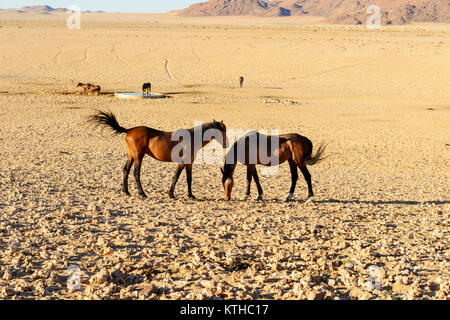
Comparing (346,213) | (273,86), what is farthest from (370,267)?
(273,86)

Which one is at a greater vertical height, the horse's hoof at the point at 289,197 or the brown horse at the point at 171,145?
the brown horse at the point at 171,145

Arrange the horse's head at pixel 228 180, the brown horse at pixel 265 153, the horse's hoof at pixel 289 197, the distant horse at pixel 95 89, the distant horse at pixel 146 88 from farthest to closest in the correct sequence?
the distant horse at pixel 146 88 → the distant horse at pixel 95 89 → the horse's hoof at pixel 289 197 → the brown horse at pixel 265 153 → the horse's head at pixel 228 180

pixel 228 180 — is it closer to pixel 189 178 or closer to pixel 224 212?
pixel 189 178

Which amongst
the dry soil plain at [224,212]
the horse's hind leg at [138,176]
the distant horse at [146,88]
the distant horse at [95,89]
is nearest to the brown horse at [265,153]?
the dry soil plain at [224,212]

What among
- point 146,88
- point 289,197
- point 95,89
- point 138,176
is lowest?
point 289,197

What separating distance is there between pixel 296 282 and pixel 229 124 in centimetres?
1682

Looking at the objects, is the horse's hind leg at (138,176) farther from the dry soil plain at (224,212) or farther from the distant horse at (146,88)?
the distant horse at (146,88)

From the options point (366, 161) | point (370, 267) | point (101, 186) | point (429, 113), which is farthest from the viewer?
point (429, 113)

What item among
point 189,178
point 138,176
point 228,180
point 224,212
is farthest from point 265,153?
point 138,176

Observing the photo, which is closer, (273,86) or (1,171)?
(1,171)

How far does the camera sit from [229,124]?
21.7m

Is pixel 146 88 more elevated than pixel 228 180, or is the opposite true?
pixel 146 88
